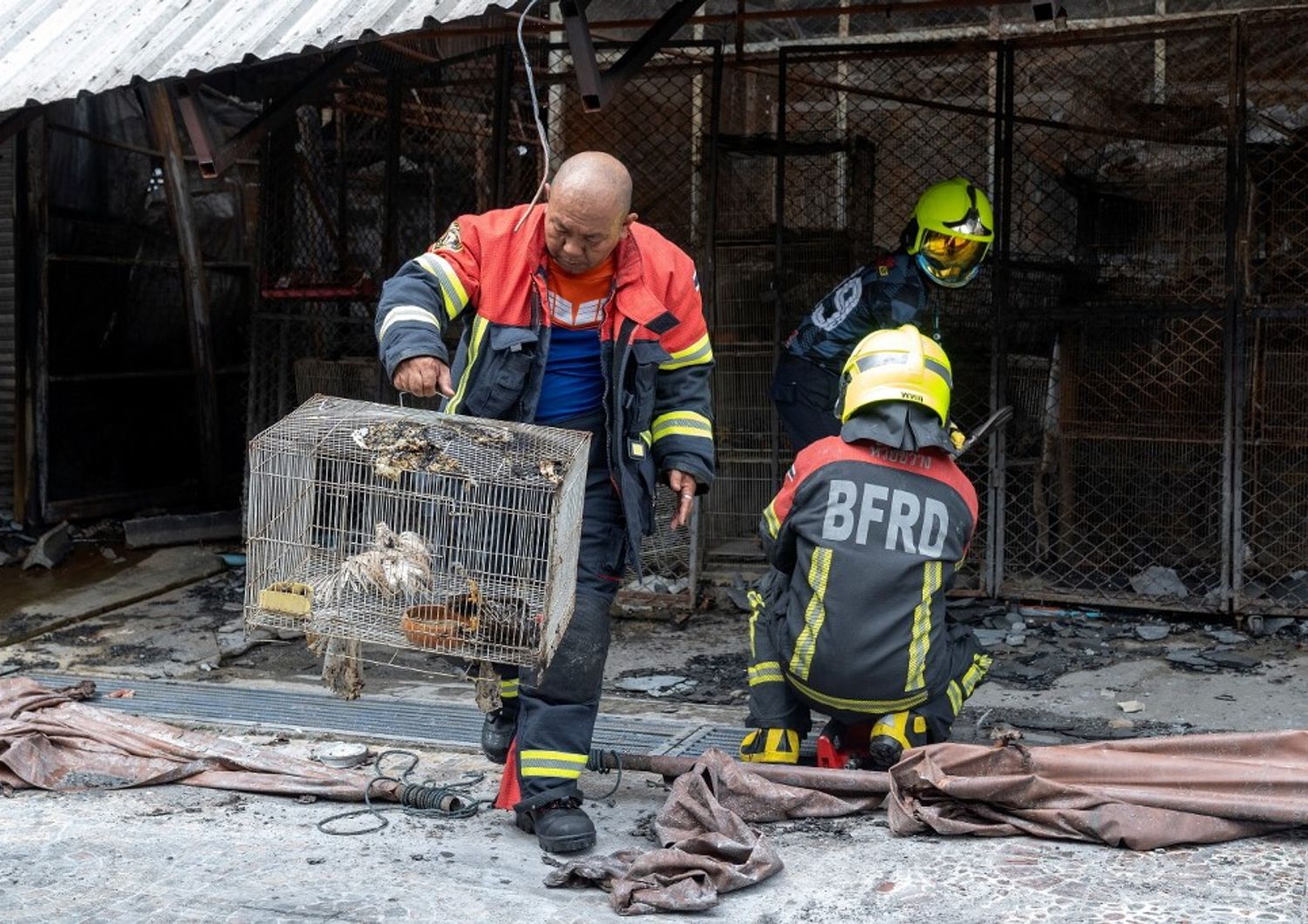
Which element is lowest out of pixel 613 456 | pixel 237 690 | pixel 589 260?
pixel 237 690

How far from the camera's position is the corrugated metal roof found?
560 cm

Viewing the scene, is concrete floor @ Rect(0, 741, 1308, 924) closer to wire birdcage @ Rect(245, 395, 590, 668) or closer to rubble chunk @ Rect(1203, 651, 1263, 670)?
wire birdcage @ Rect(245, 395, 590, 668)

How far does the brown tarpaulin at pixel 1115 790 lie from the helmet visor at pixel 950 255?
2.85 m

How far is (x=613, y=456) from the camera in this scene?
4359mm

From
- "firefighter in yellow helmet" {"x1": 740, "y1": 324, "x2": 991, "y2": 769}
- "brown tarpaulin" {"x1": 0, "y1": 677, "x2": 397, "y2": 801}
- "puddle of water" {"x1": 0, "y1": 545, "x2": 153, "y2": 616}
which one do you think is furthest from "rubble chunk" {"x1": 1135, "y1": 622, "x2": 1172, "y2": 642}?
"puddle of water" {"x1": 0, "y1": 545, "x2": 153, "y2": 616}

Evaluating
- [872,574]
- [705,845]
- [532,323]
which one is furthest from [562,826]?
[532,323]

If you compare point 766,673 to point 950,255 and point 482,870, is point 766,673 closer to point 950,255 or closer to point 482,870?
point 482,870

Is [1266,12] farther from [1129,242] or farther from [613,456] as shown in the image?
[613,456]

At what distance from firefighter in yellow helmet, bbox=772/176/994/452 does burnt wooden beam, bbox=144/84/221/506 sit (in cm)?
484

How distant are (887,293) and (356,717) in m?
2.99

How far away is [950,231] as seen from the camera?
657 cm

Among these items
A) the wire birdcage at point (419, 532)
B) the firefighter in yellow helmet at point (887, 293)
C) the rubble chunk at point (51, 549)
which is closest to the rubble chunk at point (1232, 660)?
the firefighter in yellow helmet at point (887, 293)

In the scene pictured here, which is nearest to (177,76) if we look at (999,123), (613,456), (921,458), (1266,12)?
(613,456)

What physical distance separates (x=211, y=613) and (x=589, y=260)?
171 inches
